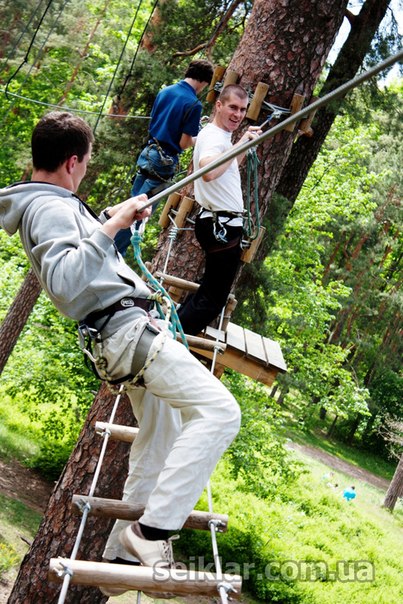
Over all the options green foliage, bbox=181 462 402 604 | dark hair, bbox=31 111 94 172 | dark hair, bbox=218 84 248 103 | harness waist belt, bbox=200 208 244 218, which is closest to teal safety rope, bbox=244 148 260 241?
harness waist belt, bbox=200 208 244 218

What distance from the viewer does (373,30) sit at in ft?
27.3

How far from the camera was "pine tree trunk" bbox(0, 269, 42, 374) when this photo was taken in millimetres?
12578

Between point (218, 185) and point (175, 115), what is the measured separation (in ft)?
3.29

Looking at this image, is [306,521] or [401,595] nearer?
[401,595]

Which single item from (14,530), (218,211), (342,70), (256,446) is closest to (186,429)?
(218,211)

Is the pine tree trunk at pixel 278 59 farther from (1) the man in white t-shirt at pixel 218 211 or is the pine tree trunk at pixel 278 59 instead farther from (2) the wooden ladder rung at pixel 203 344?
(2) the wooden ladder rung at pixel 203 344

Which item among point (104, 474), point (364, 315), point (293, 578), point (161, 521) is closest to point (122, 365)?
point (161, 521)

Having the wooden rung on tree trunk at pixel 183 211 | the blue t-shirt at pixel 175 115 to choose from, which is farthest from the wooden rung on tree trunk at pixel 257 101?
the wooden rung on tree trunk at pixel 183 211

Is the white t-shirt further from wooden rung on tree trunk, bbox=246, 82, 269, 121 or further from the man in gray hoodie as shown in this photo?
the man in gray hoodie

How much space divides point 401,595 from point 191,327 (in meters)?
11.6

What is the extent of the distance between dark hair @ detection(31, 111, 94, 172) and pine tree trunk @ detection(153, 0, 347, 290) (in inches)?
87.2

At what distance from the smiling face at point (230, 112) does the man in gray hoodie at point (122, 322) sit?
1.56 metres

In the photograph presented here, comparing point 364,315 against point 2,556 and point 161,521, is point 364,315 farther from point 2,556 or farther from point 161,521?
point 161,521

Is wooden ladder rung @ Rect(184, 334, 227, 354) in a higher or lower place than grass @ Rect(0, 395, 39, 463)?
higher
